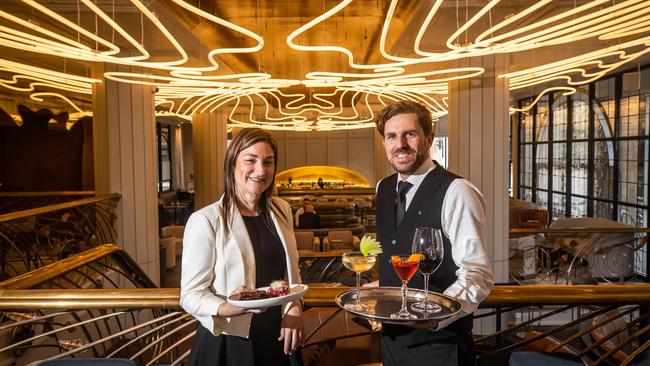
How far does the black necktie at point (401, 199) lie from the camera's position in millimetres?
1798

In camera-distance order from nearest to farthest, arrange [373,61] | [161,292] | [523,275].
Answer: [161,292] < [523,275] < [373,61]

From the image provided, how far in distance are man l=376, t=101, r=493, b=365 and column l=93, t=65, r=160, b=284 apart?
5.43m

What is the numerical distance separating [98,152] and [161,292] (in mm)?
5261

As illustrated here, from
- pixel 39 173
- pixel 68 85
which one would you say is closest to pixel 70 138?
pixel 39 173

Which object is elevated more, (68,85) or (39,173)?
(68,85)

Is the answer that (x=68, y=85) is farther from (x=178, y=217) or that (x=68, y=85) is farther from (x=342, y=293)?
(x=178, y=217)

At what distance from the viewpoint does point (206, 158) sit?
42.8 ft

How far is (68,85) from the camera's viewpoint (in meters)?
6.53

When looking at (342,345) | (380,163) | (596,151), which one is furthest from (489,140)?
(380,163)

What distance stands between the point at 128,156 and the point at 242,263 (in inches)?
214

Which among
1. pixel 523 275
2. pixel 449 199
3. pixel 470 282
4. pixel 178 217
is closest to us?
pixel 470 282

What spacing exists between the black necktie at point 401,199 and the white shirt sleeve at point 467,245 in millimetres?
185

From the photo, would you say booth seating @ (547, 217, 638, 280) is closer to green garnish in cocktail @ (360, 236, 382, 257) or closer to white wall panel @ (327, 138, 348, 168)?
green garnish in cocktail @ (360, 236, 382, 257)

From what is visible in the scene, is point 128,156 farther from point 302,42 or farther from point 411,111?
point 411,111
